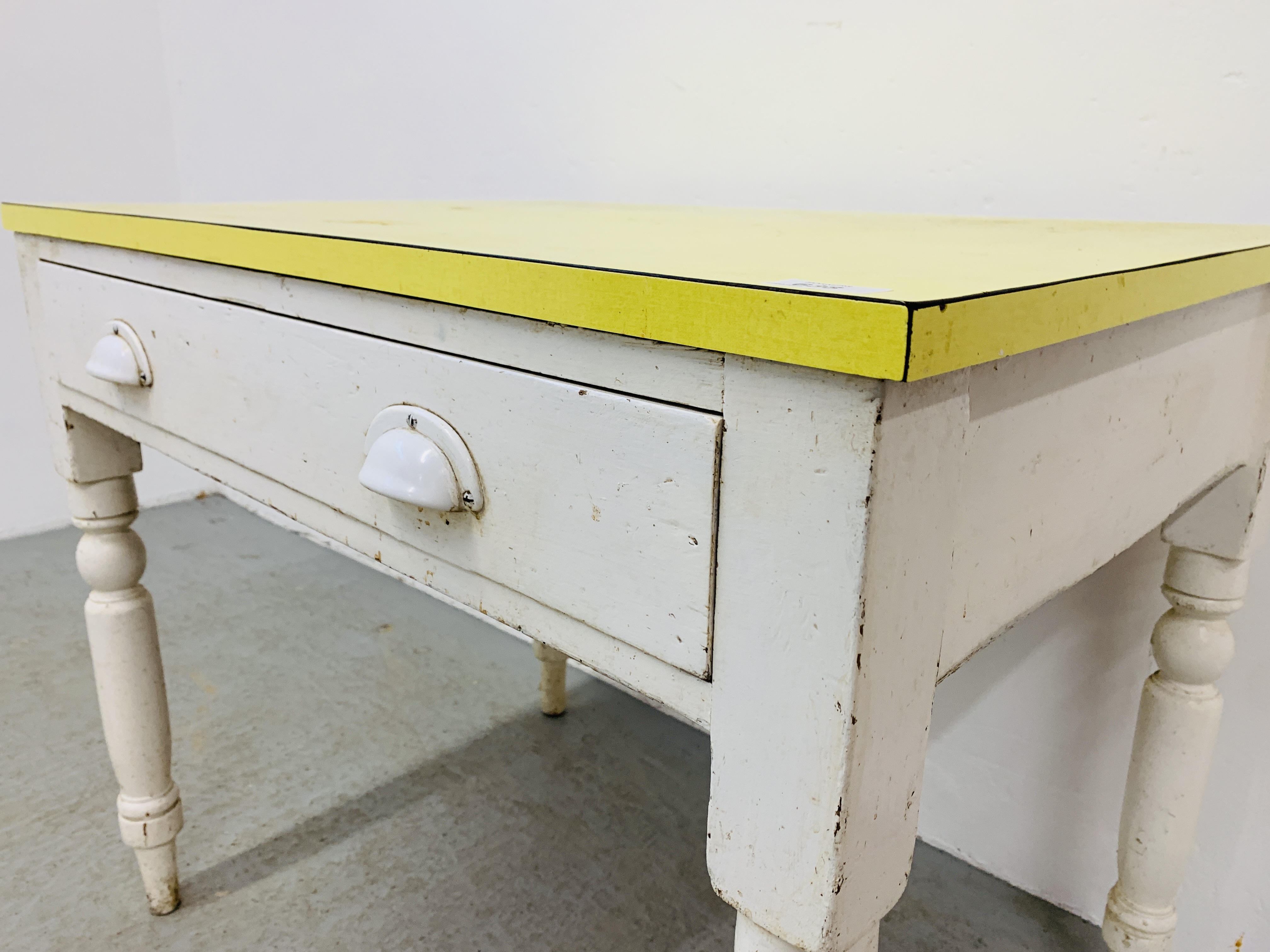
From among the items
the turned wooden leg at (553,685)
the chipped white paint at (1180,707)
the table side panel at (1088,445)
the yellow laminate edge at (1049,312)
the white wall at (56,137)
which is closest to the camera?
the yellow laminate edge at (1049,312)

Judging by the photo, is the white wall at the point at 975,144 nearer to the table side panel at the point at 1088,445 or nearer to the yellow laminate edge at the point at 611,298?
the table side panel at the point at 1088,445

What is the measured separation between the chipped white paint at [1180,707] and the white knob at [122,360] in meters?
0.83

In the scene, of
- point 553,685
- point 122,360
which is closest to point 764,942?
point 122,360

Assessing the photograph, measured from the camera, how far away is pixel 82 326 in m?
0.82

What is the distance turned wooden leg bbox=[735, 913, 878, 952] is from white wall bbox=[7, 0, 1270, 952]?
0.63 metres

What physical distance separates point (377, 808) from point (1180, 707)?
34.8 inches

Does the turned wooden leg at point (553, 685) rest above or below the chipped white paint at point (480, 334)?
below

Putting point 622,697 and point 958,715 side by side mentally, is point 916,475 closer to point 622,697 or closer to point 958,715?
point 958,715

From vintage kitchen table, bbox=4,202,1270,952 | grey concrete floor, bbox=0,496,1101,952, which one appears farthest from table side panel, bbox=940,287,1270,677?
grey concrete floor, bbox=0,496,1101,952

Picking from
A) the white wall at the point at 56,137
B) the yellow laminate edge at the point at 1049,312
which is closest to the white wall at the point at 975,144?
the yellow laminate edge at the point at 1049,312

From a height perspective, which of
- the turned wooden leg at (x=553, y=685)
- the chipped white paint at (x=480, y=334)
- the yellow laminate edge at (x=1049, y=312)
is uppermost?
the yellow laminate edge at (x=1049, y=312)

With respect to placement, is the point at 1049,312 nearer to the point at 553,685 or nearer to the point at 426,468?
the point at 426,468

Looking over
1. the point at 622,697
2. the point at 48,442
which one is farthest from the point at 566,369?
the point at 48,442

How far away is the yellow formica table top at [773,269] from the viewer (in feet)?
0.98
